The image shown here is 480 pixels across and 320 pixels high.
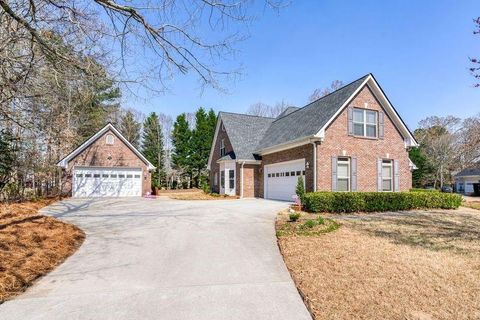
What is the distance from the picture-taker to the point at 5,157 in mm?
14367

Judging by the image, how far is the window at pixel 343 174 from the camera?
16.0 m

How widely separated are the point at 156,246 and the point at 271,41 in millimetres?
5536

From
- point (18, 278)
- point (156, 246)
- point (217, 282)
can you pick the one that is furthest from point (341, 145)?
point (18, 278)

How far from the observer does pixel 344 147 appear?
16.2m

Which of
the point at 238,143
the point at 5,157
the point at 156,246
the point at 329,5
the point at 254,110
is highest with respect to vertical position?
the point at 254,110

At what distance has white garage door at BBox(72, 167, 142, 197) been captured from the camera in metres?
22.4

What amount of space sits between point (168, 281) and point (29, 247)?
153 inches

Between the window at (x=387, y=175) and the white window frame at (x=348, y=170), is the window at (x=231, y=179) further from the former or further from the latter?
the window at (x=387, y=175)

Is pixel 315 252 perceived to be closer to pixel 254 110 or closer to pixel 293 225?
pixel 293 225

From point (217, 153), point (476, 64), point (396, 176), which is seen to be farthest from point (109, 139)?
point (476, 64)

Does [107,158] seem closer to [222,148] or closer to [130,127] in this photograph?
[222,148]

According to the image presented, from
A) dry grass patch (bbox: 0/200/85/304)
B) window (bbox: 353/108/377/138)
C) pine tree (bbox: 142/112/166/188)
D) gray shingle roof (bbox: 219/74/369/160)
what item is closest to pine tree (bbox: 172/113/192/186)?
pine tree (bbox: 142/112/166/188)

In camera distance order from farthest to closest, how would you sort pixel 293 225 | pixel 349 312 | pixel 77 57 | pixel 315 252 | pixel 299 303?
1. pixel 293 225
2. pixel 315 252
3. pixel 77 57
4. pixel 299 303
5. pixel 349 312

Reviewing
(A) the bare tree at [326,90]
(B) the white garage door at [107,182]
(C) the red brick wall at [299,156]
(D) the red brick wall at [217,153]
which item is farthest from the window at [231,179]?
(A) the bare tree at [326,90]
